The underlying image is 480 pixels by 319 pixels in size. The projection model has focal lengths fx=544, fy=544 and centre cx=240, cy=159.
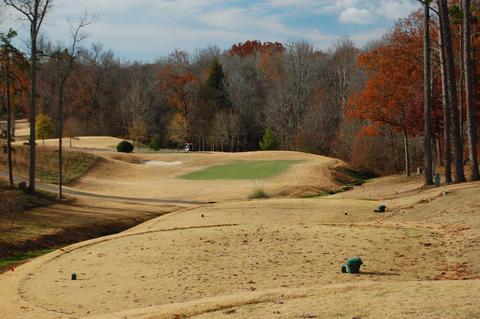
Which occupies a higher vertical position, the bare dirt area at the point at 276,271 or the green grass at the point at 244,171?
the green grass at the point at 244,171

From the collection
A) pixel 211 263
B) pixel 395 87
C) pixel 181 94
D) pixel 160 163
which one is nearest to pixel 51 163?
pixel 160 163

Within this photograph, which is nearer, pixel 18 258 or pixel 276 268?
pixel 276 268

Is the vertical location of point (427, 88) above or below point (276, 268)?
above

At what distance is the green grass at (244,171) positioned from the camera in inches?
1697

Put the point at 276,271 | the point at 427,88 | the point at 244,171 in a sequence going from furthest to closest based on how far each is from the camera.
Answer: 1. the point at 244,171
2. the point at 427,88
3. the point at 276,271

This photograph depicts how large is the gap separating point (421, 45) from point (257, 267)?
27535 millimetres

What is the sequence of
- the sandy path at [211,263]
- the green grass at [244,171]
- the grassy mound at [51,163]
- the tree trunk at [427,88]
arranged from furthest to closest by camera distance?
the green grass at [244,171]
the grassy mound at [51,163]
the tree trunk at [427,88]
the sandy path at [211,263]

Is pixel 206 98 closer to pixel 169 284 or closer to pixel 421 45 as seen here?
pixel 421 45

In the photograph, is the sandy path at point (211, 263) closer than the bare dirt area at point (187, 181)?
Yes

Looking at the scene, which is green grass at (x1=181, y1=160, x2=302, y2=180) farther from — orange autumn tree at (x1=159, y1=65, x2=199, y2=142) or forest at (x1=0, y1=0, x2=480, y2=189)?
orange autumn tree at (x1=159, y1=65, x2=199, y2=142)

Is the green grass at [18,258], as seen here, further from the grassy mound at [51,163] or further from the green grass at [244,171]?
the green grass at [244,171]

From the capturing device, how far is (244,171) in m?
45.2

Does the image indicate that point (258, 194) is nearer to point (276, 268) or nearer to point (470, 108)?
point (470, 108)

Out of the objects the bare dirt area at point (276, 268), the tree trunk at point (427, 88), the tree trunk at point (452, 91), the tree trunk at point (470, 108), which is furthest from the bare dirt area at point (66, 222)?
the tree trunk at point (470, 108)
